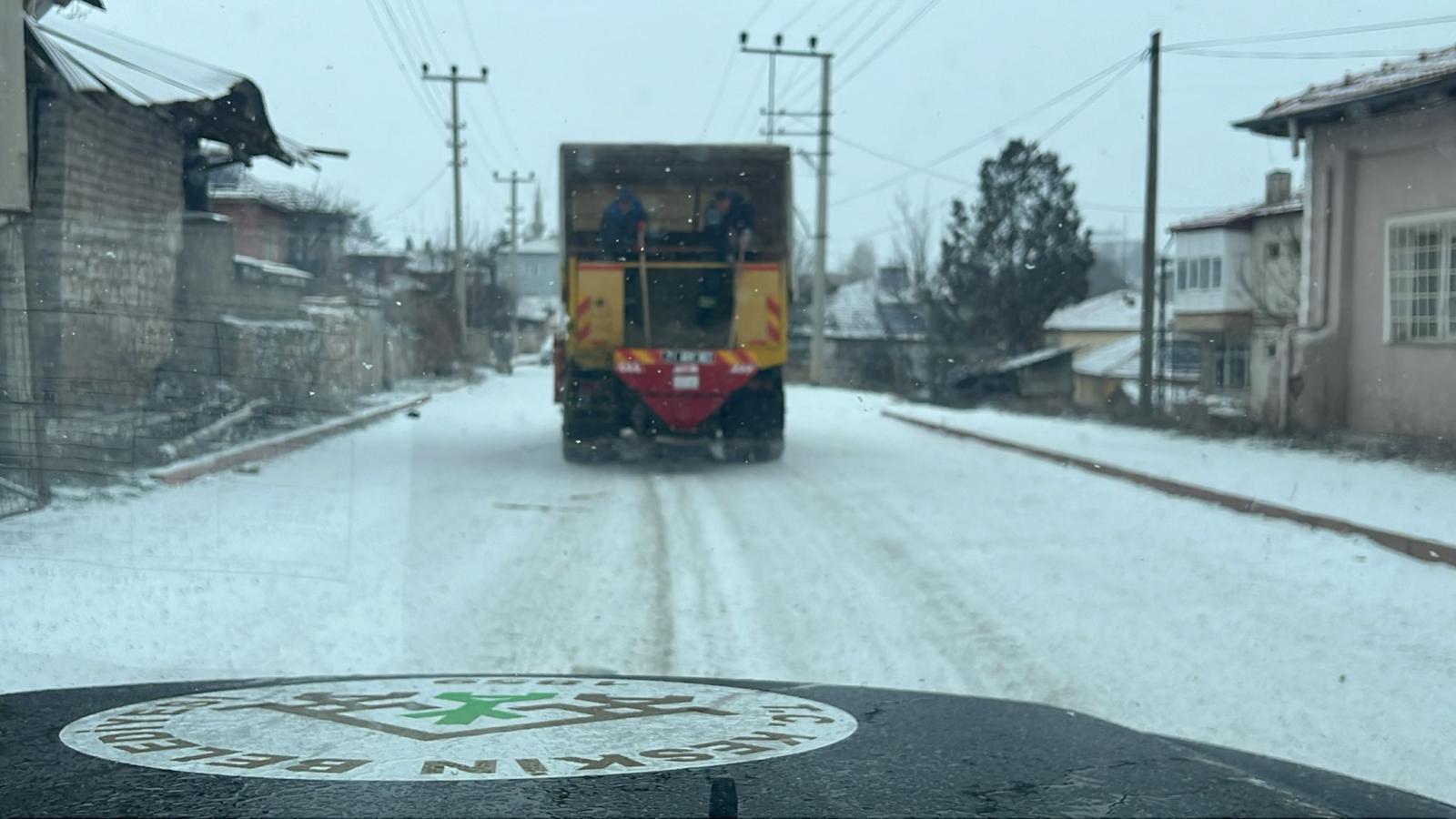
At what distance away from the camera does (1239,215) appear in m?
34.7

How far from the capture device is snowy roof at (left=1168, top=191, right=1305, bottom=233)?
3316cm

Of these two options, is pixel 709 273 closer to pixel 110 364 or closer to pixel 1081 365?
pixel 110 364

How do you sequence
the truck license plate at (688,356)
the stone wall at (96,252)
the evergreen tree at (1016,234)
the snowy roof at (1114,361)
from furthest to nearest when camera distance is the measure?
the snowy roof at (1114,361), the evergreen tree at (1016,234), the truck license plate at (688,356), the stone wall at (96,252)

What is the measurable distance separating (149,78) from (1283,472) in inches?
450

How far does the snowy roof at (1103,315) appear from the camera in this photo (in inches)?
2079

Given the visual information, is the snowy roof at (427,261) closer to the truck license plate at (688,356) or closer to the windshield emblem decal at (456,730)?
the truck license plate at (688,356)

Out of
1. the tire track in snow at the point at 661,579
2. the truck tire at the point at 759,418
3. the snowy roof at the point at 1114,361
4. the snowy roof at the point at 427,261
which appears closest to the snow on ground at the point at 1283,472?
the truck tire at the point at 759,418

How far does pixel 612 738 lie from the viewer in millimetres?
2535

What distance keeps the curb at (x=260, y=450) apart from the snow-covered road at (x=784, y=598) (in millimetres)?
189

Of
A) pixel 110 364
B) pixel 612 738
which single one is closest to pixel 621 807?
pixel 612 738

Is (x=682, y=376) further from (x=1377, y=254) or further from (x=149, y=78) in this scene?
(x=1377, y=254)

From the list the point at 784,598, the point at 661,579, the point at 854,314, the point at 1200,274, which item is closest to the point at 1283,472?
the point at 784,598

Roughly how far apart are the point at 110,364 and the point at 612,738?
8814 mm

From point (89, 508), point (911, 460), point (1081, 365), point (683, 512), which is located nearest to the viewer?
point (89, 508)
